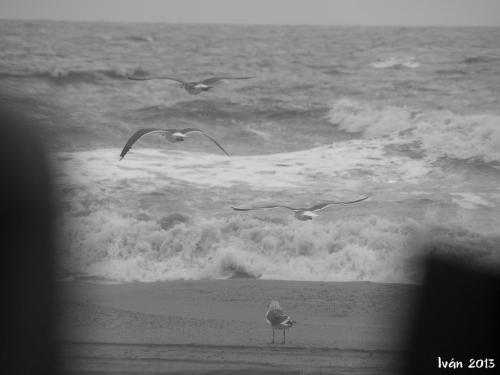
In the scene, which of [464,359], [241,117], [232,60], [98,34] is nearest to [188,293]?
[464,359]

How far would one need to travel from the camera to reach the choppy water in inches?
389

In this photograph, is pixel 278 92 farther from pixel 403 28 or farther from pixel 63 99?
pixel 403 28

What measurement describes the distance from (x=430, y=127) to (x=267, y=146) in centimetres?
291

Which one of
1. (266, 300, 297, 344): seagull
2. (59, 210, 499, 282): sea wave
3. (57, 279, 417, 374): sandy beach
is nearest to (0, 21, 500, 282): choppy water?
(59, 210, 499, 282): sea wave

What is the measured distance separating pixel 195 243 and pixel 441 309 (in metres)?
3.43

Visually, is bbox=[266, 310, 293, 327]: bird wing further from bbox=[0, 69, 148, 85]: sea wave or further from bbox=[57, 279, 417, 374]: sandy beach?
bbox=[0, 69, 148, 85]: sea wave

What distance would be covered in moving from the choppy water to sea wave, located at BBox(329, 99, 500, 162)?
0.04m

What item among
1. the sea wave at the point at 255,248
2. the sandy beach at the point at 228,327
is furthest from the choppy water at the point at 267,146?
the sandy beach at the point at 228,327

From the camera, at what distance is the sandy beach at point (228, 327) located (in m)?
6.65

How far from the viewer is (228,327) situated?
756 centimetres

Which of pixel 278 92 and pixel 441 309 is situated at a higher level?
pixel 278 92

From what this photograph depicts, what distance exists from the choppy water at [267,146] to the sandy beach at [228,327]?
57 cm

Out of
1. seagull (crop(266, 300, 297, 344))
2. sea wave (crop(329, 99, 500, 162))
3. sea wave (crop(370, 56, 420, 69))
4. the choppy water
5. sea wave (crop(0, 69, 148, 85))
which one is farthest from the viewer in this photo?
sea wave (crop(370, 56, 420, 69))

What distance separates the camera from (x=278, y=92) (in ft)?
55.6
